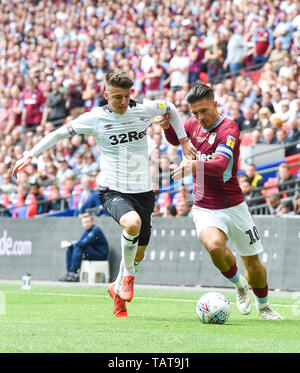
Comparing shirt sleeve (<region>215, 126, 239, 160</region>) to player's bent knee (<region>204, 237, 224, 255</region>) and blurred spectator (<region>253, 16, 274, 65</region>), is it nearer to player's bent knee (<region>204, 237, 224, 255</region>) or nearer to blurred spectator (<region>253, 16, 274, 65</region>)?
player's bent knee (<region>204, 237, 224, 255</region>)

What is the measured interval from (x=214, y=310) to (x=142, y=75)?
1786cm

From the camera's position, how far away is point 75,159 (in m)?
23.8

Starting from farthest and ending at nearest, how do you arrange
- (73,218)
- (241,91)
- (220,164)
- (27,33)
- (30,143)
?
(27,33) → (30,143) → (241,91) → (73,218) → (220,164)

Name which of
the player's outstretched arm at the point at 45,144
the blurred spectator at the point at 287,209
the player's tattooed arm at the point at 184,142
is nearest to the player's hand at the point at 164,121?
the player's tattooed arm at the point at 184,142

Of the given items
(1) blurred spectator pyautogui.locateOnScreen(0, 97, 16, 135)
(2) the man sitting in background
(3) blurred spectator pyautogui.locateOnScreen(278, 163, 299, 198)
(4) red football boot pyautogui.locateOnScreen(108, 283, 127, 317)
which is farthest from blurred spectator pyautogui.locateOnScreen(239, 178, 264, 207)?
(1) blurred spectator pyautogui.locateOnScreen(0, 97, 16, 135)

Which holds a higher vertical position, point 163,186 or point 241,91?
point 241,91

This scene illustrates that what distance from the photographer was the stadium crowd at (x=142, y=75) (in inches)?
780

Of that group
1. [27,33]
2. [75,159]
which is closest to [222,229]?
[75,159]

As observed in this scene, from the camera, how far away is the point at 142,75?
2620 centimetres

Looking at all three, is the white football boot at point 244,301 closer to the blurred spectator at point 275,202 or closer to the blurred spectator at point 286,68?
the blurred spectator at point 275,202

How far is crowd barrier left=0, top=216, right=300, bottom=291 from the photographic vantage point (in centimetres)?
1562

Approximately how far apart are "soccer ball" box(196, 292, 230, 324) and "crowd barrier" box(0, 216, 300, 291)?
21.1ft
